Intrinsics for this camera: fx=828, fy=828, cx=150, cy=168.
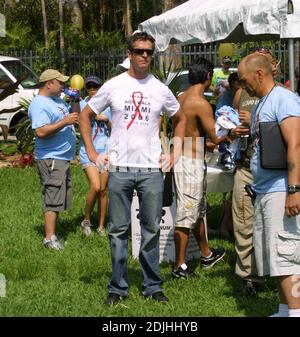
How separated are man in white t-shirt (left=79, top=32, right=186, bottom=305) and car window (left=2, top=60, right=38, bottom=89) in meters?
11.4

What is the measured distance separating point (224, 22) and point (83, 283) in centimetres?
361

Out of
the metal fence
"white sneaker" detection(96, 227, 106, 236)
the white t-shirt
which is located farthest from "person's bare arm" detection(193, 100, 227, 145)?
the metal fence

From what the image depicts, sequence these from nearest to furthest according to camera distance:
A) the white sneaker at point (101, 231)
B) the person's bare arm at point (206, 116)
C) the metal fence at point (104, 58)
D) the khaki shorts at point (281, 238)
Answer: the khaki shorts at point (281, 238) → the person's bare arm at point (206, 116) → the white sneaker at point (101, 231) → the metal fence at point (104, 58)

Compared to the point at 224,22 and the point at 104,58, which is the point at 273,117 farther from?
the point at 104,58

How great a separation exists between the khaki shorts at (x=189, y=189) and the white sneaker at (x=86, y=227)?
1878 millimetres

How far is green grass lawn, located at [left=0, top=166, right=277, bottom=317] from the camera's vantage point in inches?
243

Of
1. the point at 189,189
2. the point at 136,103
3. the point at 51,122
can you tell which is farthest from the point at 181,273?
the point at 51,122

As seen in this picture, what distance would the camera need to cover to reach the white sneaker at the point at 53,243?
828cm

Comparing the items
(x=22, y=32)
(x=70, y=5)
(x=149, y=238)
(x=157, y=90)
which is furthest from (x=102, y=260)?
(x=70, y=5)

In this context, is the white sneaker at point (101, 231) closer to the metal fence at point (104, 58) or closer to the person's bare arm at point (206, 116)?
the person's bare arm at point (206, 116)

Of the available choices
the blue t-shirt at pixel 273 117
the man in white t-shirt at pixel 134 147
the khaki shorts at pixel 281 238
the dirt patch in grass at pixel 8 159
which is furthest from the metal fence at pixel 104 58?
the khaki shorts at pixel 281 238

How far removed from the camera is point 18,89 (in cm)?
1661

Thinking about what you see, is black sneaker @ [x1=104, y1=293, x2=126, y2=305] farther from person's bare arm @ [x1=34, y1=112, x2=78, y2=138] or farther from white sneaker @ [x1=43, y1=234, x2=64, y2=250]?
person's bare arm @ [x1=34, y1=112, x2=78, y2=138]

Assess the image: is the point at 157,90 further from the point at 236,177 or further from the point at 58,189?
the point at 58,189
